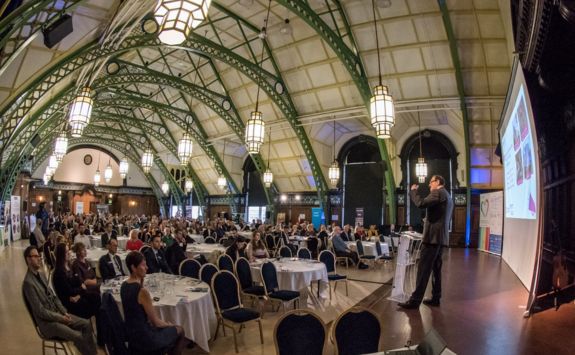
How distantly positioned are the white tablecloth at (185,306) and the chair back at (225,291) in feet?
0.49

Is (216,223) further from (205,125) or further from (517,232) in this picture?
(517,232)

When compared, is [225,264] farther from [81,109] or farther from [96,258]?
[81,109]

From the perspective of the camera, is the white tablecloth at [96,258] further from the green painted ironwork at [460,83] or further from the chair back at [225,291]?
the green painted ironwork at [460,83]

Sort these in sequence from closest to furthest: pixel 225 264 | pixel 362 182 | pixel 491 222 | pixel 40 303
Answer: pixel 40 303, pixel 225 264, pixel 491 222, pixel 362 182

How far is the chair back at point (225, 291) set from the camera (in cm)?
489

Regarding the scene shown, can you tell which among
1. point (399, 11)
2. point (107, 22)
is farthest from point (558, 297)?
point (107, 22)

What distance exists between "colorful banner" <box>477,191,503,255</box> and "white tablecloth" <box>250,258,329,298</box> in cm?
927

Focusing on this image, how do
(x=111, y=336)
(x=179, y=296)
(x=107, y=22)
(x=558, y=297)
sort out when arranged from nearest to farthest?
(x=111, y=336) < (x=179, y=296) < (x=558, y=297) < (x=107, y=22)

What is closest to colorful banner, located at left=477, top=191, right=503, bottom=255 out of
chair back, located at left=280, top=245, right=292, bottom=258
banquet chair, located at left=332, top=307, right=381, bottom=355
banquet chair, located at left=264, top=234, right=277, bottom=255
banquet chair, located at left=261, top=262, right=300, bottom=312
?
banquet chair, located at left=264, top=234, right=277, bottom=255

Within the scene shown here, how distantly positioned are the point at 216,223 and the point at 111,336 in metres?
12.9

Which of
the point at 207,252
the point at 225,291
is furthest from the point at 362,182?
the point at 225,291

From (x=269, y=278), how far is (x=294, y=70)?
11323 millimetres

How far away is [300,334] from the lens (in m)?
3.10

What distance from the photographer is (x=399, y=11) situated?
38.5 feet
